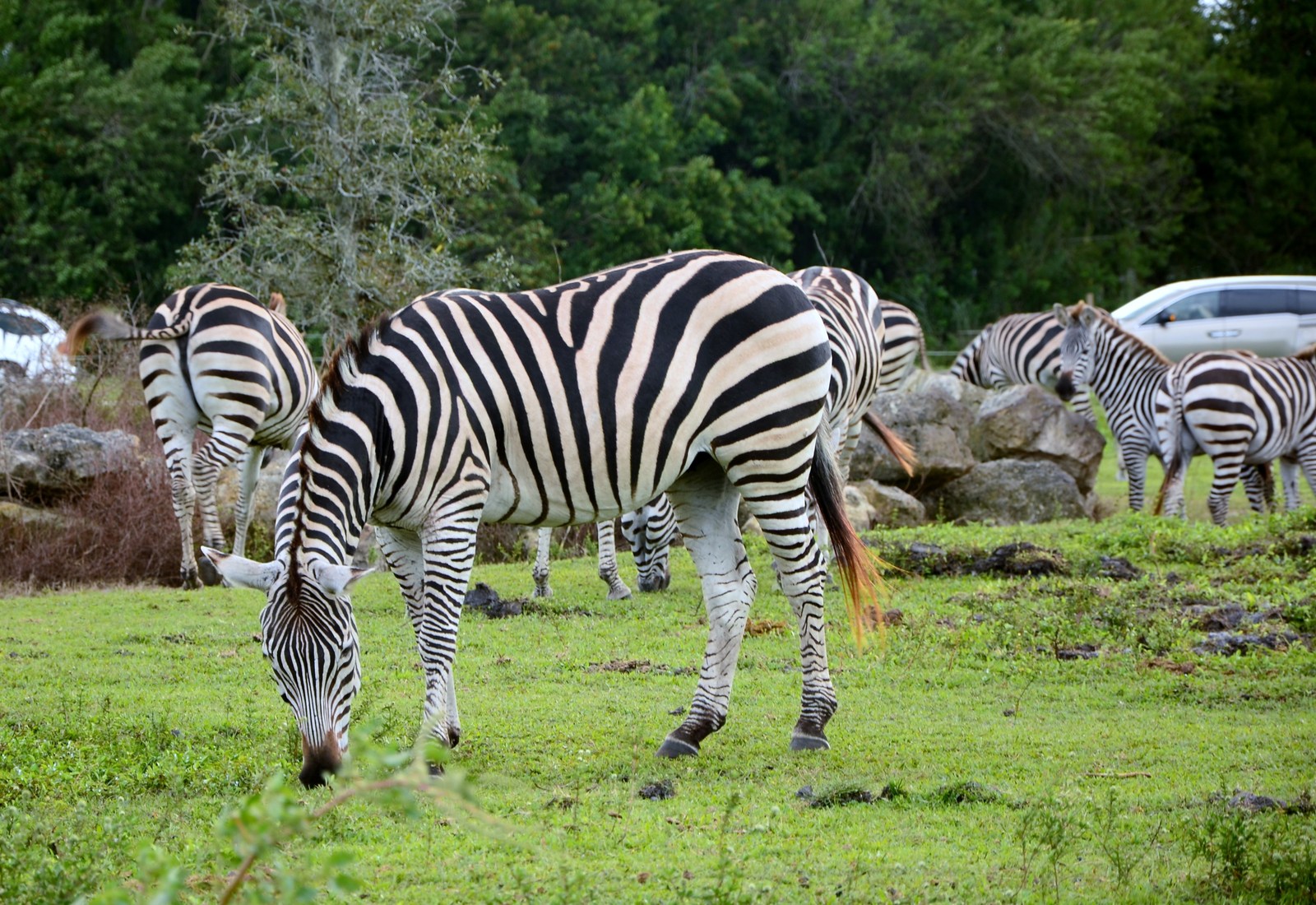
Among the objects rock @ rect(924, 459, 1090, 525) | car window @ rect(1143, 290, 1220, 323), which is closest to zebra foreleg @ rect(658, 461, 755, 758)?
rock @ rect(924, 459, 1090, 525)

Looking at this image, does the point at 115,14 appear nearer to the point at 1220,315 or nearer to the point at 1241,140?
the point at 1220,315

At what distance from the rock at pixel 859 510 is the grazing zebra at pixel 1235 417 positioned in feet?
10.9

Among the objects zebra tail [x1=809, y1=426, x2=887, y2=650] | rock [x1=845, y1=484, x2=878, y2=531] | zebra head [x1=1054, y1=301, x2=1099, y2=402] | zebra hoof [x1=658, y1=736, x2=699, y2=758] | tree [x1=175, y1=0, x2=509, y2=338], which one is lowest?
zebra hoof [x1=658, y1=736, x2=699, y2=758]

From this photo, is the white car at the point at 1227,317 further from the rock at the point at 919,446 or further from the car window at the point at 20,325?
the car window at the point at 20,325

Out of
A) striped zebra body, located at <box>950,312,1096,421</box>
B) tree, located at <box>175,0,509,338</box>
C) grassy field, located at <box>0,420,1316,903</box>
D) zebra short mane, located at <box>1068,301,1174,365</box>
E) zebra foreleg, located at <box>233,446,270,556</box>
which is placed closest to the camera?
grassy field, located at <box>0,420,1316,903</box>

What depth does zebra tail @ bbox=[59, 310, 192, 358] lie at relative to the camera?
11086 millimetres

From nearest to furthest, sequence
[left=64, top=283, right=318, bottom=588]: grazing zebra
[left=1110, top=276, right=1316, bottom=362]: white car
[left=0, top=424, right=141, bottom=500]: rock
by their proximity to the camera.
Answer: [left=64, top=283, right=318, bottom=588]: grazing zebra → [left=0, top=424, right=141, bottom=500]: rock → [left=1110, top=276, right=1316, bottom=362]: white car

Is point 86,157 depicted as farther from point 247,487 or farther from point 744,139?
point 247,487

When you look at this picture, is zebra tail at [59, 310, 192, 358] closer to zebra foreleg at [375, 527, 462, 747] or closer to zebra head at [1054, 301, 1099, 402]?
zebra foreleg at [375, 527, 462, 747]

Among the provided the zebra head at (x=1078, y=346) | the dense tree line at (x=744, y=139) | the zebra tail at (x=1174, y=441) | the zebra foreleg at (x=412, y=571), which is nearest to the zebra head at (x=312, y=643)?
the zebra foreleg at (x=412, y=571)

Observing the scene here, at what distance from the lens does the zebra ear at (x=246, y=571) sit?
5.24m

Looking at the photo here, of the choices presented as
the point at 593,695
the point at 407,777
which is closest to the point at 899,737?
the point at 593,695

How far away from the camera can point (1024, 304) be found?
1373 inches

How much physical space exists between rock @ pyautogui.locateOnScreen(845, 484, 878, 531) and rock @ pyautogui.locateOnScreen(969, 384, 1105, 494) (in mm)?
3024
